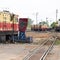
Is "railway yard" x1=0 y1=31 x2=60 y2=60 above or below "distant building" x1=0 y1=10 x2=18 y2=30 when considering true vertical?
below

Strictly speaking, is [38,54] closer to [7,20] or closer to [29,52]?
[29,52]

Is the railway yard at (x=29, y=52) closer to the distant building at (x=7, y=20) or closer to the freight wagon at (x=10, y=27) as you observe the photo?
the freight wagon at (x=10, y=27)

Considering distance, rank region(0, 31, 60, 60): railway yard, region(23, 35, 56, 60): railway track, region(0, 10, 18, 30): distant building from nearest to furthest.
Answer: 1. region(23, 35, 56, 60): railway track
2. region(0, 31, 60, 60): railway yard
3. region(0, 10, 18, 30): distant building

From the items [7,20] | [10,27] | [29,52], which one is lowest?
[29,52]

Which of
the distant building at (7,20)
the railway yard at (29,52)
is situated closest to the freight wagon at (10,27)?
the distant building at (7,20)

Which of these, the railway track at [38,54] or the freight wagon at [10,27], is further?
the freight wagon at [10,27]

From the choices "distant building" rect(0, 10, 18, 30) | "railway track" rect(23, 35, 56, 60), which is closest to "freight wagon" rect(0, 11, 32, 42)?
"distant building" rect(0, 10, 18, 30)

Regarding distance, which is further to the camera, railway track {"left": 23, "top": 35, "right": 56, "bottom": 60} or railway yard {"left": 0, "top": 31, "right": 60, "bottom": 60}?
railway yard {"left": 0, "top": 31, "right": 60, "bottom": 60}

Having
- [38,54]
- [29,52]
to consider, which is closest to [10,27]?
[29,52]

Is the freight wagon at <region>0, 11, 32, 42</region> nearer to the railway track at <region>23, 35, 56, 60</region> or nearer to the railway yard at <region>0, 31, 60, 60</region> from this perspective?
the railway yard at <region>0, 31, 60, 60</region>

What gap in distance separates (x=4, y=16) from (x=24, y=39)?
11.3ft

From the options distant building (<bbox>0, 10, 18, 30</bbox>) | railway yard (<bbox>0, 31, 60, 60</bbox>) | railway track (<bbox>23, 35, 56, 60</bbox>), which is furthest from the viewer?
distant building (<bbox>0, 10, 18, 30</bbox>)

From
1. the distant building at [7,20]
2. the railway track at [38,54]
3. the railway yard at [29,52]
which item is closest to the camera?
the railway track at [38,54]

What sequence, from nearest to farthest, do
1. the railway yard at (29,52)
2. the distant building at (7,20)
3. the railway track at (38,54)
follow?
1. the railway track at (38,54)
2. the railway yard at (29,52)
3. the distant building at (7,20)
